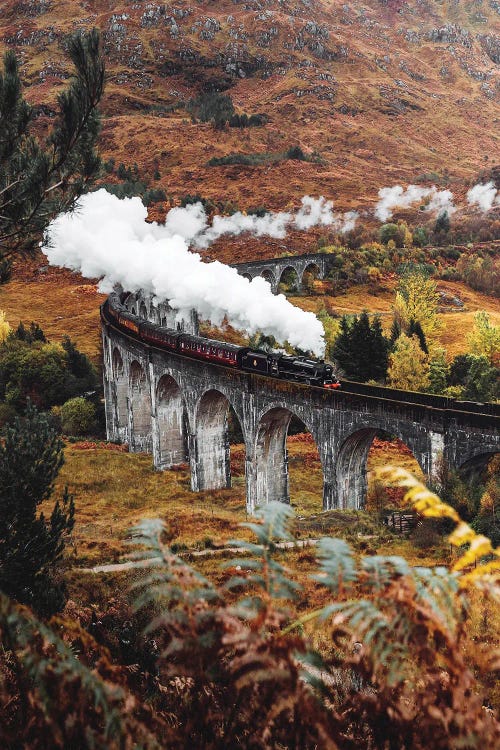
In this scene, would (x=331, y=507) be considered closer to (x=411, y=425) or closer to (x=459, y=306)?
(x=411, y=425)

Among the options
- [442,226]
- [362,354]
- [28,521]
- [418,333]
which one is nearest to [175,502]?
[362,354]

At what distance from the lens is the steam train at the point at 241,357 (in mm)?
27875

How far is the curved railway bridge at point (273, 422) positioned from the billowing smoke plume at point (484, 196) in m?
107

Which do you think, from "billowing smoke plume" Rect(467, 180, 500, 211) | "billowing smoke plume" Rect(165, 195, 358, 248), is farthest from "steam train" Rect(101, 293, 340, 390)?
"billowing smoke plume" Rect(467, 180, 500, 211)

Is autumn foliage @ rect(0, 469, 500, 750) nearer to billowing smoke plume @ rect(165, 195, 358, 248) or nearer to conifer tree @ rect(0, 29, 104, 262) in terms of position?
conifer tree @ rect(0, 29, 104, 262)

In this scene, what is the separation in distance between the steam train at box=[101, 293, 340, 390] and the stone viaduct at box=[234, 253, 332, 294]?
45.9 meters

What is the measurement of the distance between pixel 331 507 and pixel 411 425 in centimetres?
647

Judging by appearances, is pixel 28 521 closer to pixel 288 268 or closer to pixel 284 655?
pixel 284 655

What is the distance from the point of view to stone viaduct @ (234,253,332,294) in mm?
89688

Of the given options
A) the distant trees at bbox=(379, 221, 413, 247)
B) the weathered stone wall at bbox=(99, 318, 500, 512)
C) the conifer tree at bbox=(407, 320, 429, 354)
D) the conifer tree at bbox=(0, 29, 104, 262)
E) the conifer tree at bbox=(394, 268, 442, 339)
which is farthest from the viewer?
the distant trees at bbox=(379, 221, 413, 247)

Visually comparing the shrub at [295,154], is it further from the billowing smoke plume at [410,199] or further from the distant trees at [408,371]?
the distant trees at [408,371]

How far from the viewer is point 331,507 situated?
28797 mm

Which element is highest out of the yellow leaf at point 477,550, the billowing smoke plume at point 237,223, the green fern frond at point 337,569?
the billowing smoke plume at point 237,223

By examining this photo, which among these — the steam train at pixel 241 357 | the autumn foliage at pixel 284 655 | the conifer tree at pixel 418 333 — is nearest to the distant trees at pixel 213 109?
the conifer tree at pixel 418 333
